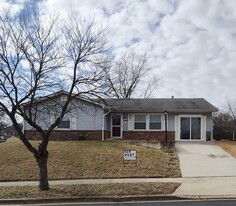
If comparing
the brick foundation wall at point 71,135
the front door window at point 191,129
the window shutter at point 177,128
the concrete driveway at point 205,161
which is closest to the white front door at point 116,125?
the brick foundation wall at point 71,135

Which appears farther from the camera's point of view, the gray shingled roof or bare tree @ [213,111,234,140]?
bare tree @ [213,111,234,140]

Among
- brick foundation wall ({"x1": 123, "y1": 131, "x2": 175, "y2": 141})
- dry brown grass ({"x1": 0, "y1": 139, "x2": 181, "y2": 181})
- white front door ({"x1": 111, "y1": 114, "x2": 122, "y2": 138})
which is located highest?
white front door ({"x1": 111, "y1": 114, "x2": 122, "y2": 138})

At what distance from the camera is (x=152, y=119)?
109 feet

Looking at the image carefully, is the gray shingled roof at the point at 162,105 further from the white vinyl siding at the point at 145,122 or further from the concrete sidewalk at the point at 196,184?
the concrete sidewalk at the point at 196,184

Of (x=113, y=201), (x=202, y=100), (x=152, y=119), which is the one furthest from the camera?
(x=202, y=100)

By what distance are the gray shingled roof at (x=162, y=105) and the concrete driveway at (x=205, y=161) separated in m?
4.69

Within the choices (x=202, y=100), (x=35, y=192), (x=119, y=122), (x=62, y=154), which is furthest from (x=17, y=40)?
(x=202, y=100)

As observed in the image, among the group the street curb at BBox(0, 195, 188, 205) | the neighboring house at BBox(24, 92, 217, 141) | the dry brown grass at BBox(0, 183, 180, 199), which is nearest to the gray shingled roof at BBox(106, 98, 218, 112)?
the neighboring house at BBox(24, 92, 217, 141)

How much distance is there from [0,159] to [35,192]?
833 cm

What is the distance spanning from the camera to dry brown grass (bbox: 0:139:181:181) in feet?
60.6

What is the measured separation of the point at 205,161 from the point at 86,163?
659 cm

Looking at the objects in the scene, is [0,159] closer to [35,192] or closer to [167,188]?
[35,192]

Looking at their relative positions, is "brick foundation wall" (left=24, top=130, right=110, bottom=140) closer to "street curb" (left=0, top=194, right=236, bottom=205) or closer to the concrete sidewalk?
the concrete sidewalk

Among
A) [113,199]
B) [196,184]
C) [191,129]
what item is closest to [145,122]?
[191,129]
